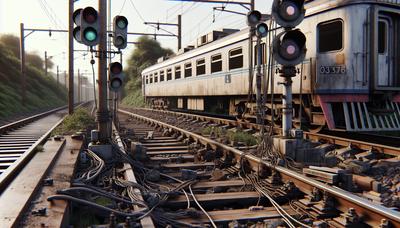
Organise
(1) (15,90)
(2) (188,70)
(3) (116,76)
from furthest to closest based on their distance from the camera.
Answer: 1. (1) (15,90)
2. (2) (188,70)
3. (3) (116,76)

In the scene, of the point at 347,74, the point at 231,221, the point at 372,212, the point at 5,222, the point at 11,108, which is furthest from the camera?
the point at 11,108

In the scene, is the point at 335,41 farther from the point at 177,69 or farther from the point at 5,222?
the point at 177,69

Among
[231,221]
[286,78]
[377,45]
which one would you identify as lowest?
[231,221]

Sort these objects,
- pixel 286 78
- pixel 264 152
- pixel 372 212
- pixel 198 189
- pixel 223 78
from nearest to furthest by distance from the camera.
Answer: pixel 372 212, pixel 198 189, pixel 264 152, pixel 286 78, pixel 223 78

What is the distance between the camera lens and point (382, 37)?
30.8ft

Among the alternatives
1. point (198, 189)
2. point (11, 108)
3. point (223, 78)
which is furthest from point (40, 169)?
point (11, 108)

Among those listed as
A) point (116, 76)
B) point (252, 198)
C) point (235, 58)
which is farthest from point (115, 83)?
point (235, 58)

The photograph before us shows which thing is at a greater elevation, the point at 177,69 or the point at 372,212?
the point at 177,69

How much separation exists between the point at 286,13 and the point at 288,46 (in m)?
0.53

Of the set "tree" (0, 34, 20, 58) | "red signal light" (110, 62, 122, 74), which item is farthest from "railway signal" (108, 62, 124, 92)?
"tree" (0, 34, 20, 58)

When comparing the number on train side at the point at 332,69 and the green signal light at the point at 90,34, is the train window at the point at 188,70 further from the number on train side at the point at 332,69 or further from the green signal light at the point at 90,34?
the green signal light at the point at 90,34

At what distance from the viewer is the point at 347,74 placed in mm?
8883

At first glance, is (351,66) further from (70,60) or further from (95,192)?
(70,60)

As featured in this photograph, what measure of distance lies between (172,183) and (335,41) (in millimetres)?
5562
